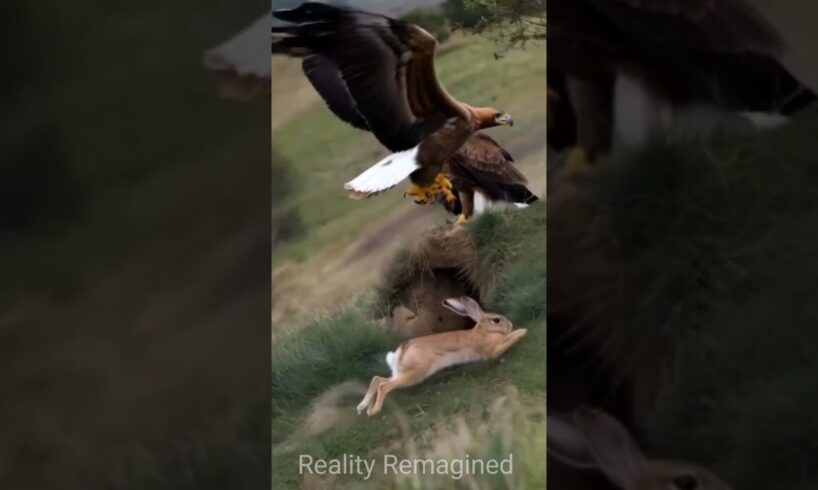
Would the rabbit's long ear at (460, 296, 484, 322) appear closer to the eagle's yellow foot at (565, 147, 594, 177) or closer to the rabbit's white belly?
the rabbit's white belly

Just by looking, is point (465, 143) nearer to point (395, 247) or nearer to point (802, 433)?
point (395, 247)

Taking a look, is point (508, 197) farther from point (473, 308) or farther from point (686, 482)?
point (686, 482)

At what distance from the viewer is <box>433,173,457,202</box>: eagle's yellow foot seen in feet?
2.67

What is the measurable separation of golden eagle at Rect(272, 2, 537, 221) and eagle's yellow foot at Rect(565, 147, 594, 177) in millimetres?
75

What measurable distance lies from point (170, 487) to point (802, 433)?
67 cm

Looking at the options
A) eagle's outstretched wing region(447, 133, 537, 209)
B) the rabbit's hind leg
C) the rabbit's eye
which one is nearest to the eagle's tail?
eagle's outstretched wing region(447, 133, 537, 209)

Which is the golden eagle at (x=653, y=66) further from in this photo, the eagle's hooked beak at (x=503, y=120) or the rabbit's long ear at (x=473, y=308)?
the rabbit's long ear at (x=473, y=308)

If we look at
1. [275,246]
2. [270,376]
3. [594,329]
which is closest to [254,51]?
[275,246]

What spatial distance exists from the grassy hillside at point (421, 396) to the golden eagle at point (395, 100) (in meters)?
0.10

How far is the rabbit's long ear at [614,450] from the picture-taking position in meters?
0.79

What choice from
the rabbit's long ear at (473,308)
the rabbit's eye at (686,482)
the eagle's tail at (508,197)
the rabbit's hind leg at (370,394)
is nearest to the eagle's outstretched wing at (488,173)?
the eagle's tail at (508,197)

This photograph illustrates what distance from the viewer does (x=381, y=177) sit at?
82 cm

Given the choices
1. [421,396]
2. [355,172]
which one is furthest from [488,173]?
[421,396]

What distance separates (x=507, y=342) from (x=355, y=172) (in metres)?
0.25
